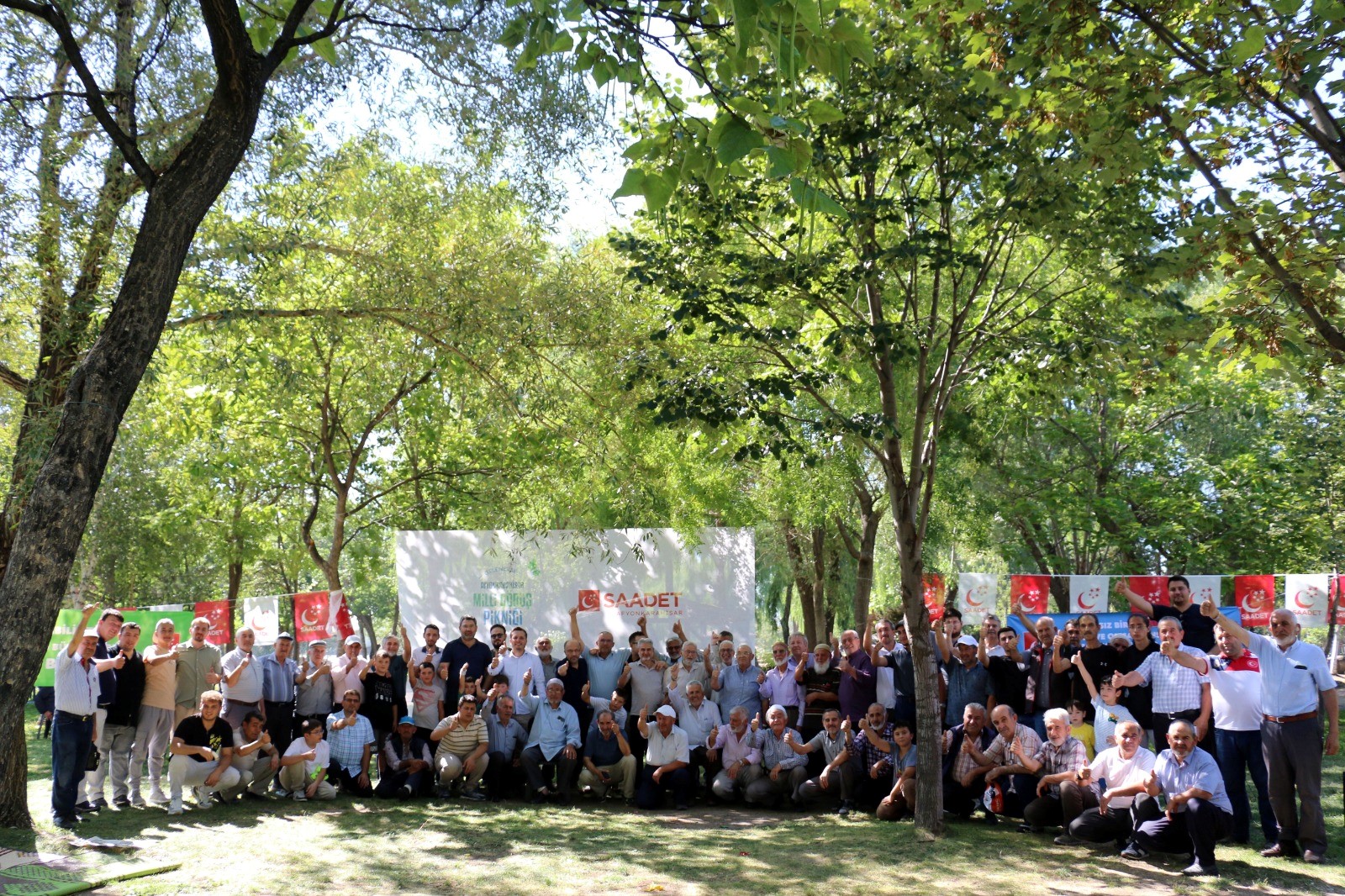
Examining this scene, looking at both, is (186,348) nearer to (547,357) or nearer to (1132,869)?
(547,357)

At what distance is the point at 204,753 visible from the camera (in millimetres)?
9344

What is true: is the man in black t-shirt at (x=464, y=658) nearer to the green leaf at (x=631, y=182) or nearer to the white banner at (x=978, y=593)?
the green leaf at (x=631, y=182)

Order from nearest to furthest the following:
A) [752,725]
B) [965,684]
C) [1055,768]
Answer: [1055,768]
[965,684]
[752,725]

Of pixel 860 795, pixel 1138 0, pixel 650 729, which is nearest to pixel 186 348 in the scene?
pixel 650 729

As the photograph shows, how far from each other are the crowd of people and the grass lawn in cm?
36

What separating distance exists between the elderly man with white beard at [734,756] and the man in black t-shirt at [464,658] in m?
2.56

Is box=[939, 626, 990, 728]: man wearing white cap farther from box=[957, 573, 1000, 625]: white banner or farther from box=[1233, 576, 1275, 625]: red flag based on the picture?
box=[957, 573, 1000, 625]: white banner

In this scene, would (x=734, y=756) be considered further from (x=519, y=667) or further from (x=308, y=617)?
(x=308, y=617)

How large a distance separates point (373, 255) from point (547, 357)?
181 cm

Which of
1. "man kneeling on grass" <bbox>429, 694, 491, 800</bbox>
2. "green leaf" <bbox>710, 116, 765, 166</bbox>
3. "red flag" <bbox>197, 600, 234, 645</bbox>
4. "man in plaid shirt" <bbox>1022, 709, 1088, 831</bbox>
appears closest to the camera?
"green leaf" <bbox>710, 116, 765, 166</bbox>

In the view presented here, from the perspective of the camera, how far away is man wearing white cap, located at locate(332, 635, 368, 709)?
1052cm

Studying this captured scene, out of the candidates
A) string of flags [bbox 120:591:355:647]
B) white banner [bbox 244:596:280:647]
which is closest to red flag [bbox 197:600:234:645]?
white banner [bbox 244:596:280:647]

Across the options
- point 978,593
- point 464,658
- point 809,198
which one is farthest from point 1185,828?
point 978,593

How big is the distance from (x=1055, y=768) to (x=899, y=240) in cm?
434
